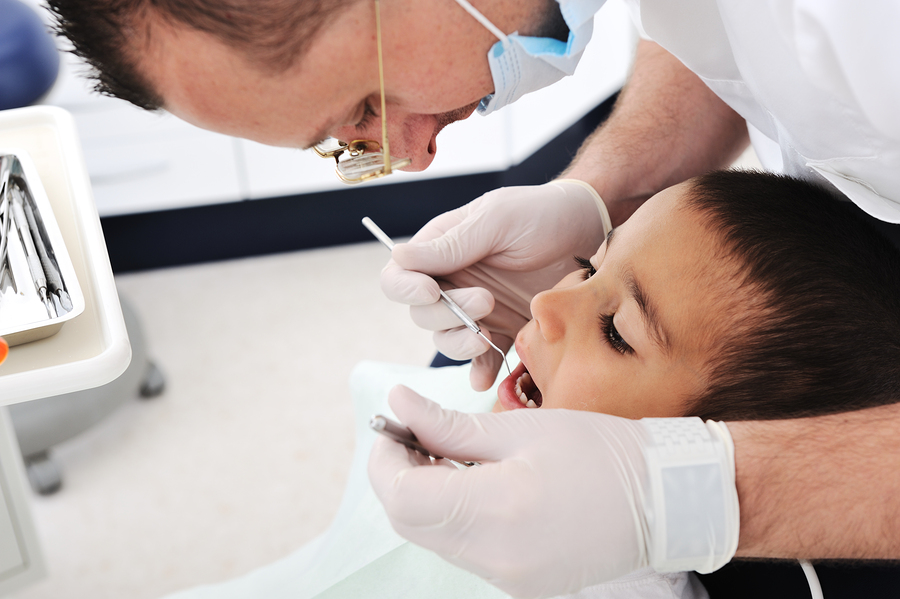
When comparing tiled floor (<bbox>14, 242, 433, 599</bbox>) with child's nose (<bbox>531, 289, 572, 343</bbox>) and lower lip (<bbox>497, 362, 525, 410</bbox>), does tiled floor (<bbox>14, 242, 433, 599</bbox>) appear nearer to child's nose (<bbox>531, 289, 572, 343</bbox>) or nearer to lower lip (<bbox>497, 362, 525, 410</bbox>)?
lower lip (<bbox>497, 362, 525, 410</bbox>)

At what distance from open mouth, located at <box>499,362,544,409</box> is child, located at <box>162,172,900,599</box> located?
1cm

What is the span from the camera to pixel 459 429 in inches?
31.7

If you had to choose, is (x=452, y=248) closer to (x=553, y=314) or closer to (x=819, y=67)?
(x=553, y=314)

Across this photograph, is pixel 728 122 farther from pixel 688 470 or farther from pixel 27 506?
pixel 27 506

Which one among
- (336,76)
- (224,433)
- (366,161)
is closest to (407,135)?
(366,161)

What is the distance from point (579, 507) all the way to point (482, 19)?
0.56m

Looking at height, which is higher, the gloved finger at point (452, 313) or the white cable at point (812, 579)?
the gloved finger at point (452, 313)

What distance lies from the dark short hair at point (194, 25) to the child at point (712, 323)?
0.47m

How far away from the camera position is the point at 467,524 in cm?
75

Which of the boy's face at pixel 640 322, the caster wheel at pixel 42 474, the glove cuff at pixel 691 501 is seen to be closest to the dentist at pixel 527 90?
the glove cuff at pixel 691 501

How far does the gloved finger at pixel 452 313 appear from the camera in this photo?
45.3 inches

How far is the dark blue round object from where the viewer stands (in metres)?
1.69

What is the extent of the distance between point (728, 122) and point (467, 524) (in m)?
1.03

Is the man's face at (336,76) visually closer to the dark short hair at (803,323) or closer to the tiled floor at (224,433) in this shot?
the dark short hair at (803,323)
